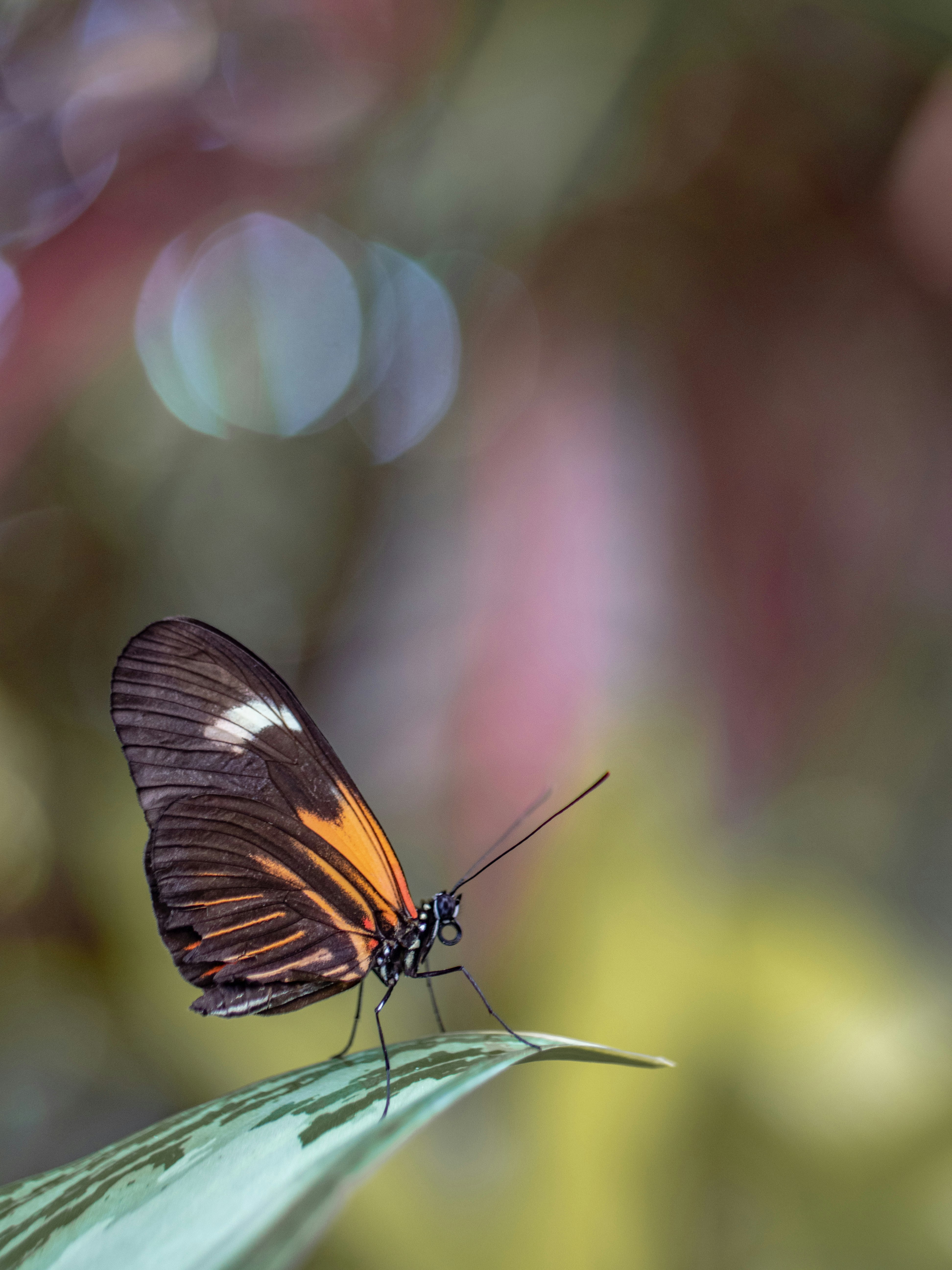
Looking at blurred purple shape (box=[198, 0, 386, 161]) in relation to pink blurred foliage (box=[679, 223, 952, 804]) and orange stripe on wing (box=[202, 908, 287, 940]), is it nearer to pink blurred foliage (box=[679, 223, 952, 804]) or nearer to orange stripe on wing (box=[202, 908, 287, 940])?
pink blurred foliage (box=[679, 223, 952, 804])

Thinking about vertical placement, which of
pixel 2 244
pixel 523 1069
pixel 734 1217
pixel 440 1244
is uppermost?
pixel 2 244

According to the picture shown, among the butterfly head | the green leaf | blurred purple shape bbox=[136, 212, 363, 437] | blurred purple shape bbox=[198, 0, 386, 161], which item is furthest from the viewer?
Answer: blurred purple shape bbox=[136, 212, 363, 437]

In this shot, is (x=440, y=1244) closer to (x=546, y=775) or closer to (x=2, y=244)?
(x=546, y=775)

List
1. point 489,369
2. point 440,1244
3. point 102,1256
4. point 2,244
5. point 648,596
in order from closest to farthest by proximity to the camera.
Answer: point 102,1256 → point 440,1244 → point 2,244 → point 648,596 → point 489,369

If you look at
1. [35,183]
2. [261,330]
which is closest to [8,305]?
[35,183]

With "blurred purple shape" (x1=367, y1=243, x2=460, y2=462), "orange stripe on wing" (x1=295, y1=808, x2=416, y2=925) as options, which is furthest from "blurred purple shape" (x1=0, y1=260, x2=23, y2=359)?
"orange stripe on wing" (x1=295, y1=808, x2=416, y2=925)

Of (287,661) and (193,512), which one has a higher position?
(193,512)

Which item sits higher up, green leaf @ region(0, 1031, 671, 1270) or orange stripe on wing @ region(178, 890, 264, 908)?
orange stripe on wing @ region(178, 890, 264, 908)

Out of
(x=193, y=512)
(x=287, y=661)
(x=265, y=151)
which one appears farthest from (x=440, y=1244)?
(x=265, y=151)
